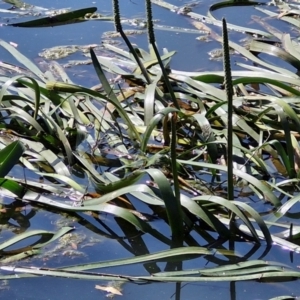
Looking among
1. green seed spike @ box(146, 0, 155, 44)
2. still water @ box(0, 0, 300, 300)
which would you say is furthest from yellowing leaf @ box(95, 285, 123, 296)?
green seed spike @ box(146, 0, 155, 44)

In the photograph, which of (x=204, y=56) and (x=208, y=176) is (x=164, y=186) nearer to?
(x=208, y=176)

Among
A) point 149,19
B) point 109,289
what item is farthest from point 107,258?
point 149,19

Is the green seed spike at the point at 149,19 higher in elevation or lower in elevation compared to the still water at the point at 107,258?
higher

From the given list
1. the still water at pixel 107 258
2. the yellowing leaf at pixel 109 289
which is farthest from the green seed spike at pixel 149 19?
the yellowing leaf at pixel 109 289

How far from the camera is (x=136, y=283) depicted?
66.5 inches

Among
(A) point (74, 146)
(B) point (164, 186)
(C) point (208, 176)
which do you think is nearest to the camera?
(B) point (164, 186)

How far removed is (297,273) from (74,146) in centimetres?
97

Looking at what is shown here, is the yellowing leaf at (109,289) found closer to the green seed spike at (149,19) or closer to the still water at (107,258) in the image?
the still water at (107,258)

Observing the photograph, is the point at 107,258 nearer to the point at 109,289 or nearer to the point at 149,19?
the point at 109,289

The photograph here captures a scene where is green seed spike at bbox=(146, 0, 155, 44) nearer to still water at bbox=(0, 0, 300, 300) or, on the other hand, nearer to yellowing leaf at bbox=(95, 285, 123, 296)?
still water at bbox=(0, 0, 300, 300)

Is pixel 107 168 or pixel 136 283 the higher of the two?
pixel 107 168

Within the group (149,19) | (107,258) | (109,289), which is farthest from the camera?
(149,19)

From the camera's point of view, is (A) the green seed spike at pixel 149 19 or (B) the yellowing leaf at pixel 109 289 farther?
(A) the green seed spike at pixel 149 19

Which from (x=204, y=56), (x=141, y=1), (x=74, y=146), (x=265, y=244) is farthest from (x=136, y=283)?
(x=141, y=1)
